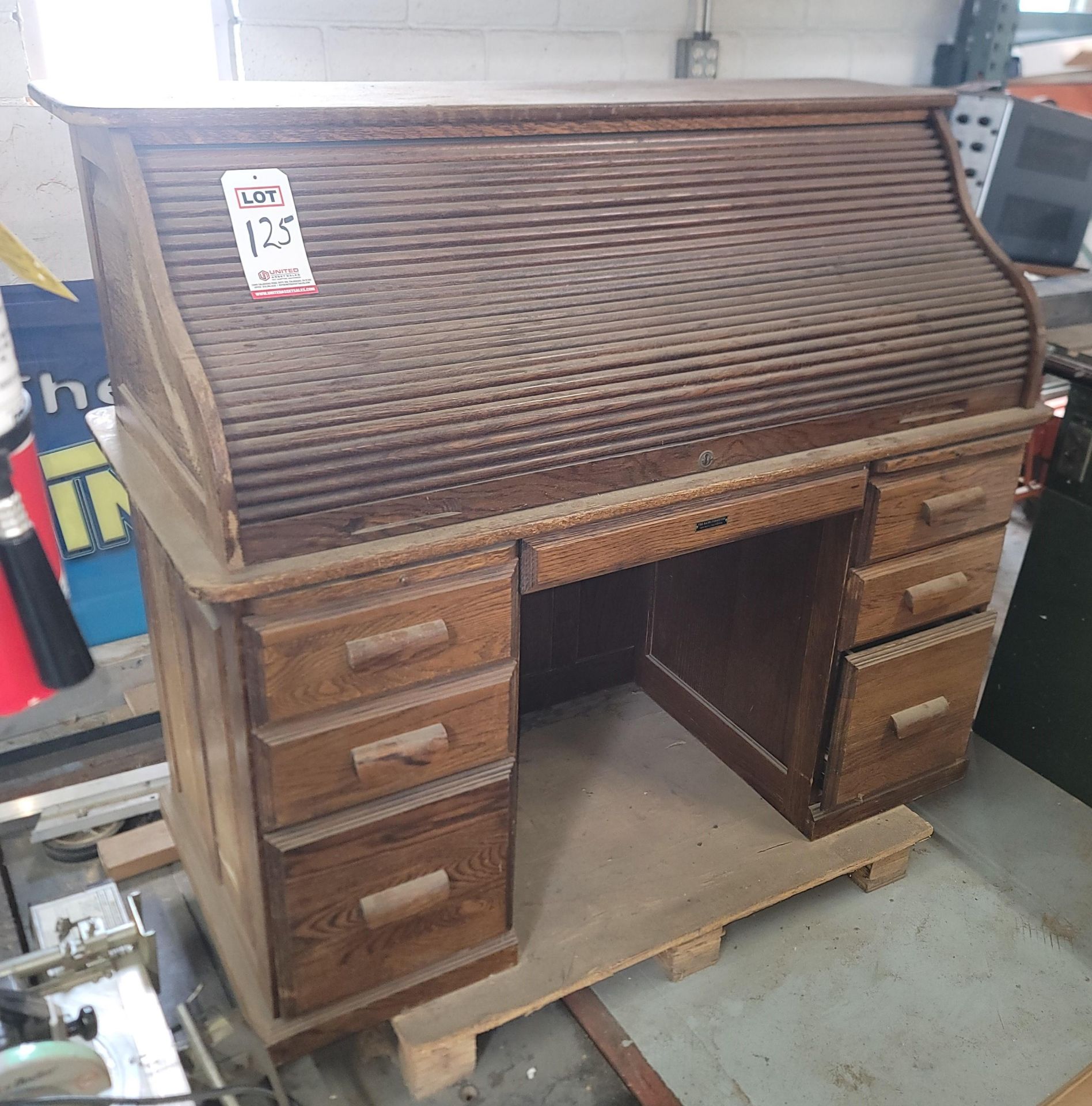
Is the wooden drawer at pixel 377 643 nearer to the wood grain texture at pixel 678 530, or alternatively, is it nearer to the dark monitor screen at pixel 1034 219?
the wood grain texture at pixel 678 530

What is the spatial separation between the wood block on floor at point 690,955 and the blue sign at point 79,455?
141cm

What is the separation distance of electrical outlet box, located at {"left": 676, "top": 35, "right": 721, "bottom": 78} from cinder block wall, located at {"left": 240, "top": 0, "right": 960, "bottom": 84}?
3cm

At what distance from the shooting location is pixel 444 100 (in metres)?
1.34

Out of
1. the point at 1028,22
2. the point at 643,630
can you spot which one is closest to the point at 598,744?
the point at 643,630

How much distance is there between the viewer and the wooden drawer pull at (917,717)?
173 centimetres

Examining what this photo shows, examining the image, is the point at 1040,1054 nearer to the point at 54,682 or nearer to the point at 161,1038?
the point at 161,1038

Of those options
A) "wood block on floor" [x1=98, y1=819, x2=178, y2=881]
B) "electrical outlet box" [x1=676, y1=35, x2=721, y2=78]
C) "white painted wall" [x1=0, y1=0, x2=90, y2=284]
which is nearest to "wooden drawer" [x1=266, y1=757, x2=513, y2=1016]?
"wood block on floor" [x1=98, y1=819, x2=178, y2=881]

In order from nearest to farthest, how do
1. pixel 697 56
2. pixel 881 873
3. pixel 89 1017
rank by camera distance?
pixel 89 1017
pixel 881 873
pixel 697 56

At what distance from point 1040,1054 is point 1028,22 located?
332 centimetres

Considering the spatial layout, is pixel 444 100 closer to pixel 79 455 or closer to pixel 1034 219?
pixel 79 455

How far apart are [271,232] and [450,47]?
1383 mm

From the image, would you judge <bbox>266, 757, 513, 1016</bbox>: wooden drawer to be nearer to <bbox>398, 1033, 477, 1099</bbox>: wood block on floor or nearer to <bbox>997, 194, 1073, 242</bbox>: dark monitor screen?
<bbox>398, 1033, 477, 1099</bbox>: wood block on floor

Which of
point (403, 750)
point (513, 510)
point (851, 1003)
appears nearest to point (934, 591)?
point (851, 1003)

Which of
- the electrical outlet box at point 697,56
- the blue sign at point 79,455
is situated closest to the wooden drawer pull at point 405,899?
the blue sign at point 79,455
